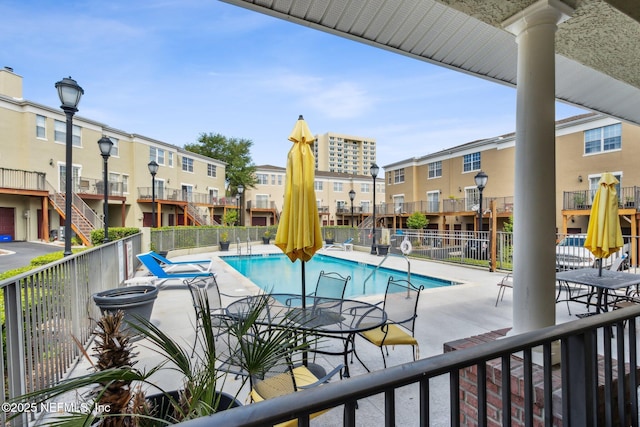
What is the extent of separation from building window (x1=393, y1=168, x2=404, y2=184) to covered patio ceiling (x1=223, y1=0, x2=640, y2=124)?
93.7 feet

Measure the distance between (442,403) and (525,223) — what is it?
1747mm

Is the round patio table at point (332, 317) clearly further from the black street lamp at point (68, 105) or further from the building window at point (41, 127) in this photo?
the building window at point (41, 127)

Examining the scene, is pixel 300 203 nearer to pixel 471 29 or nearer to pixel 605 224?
pixel 471 29

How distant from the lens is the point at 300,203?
356 cm

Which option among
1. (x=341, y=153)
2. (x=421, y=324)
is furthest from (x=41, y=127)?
(x=341, y=153)

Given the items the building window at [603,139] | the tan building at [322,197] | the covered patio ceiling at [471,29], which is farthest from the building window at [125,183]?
the building window at [603,139]

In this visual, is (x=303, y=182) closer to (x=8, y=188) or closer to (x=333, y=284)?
(x=333, y=284)

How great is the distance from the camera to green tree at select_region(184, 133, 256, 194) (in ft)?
121

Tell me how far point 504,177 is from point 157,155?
27.8 metres

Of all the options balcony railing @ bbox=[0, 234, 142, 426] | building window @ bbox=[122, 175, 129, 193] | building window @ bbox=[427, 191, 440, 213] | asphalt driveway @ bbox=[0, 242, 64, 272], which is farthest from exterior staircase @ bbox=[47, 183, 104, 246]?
building window @ bbox=[427, 191, 440, 213]

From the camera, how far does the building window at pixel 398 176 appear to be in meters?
32.2

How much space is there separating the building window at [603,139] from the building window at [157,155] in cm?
3048

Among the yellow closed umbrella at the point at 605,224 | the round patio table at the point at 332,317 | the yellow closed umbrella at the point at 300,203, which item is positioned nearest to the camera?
the round patio table at the point at 332,317

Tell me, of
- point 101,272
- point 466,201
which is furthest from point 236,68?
point 466,201
